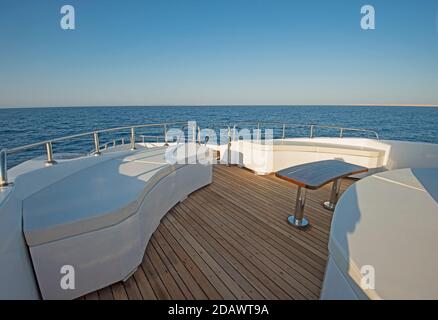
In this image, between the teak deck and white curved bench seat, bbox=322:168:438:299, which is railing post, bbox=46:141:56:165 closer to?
the teak deck

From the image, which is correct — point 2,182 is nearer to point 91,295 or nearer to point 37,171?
point 37,171

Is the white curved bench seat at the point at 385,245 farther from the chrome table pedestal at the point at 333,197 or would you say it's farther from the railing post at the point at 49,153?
the railing post at the point at 49,153

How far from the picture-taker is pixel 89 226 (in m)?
1.41

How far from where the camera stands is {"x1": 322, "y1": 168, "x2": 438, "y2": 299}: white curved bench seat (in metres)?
0.86

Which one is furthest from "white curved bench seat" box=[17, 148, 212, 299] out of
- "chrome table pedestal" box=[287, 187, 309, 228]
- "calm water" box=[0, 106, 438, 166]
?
"calm water" box=[0, 106, 438, 166]

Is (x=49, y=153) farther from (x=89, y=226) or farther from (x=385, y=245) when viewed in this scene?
(x=385, y=245)

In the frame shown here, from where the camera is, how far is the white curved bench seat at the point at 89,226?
4.33 ft

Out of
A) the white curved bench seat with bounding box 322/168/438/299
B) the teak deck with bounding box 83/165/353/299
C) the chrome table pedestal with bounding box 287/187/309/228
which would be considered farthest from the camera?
the chrome table pedestal with bounding box 287/187/309/228

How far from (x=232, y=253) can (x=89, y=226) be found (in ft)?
4.17

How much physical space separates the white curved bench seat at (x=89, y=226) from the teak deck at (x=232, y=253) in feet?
0.64

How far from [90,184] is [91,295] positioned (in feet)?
3.09

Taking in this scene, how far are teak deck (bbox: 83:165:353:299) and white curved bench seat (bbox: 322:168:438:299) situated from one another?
57 cm

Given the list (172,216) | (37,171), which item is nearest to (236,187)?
(172,216)
